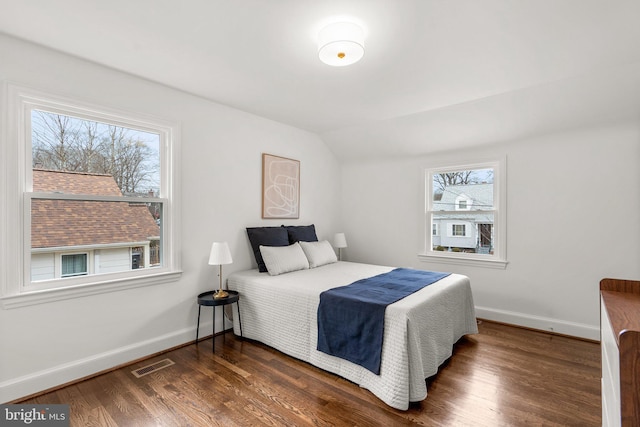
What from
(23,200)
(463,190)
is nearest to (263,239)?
(23,200)

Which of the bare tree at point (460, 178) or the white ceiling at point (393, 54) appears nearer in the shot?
the white ceiling at point (393, 54)

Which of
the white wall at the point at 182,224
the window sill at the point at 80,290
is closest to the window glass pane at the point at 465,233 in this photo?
the white wall at the point at 182,224

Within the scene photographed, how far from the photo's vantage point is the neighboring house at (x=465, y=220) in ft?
12.5

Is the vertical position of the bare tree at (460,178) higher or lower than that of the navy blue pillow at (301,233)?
higher

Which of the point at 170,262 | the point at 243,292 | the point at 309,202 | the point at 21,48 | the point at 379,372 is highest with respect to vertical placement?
the point at 21,48

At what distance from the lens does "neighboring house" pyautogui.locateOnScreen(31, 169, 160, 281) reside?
7.44 ft

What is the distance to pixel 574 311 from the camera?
10.4 feet

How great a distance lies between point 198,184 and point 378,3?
227 cm

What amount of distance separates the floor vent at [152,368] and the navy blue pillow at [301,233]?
176 cm

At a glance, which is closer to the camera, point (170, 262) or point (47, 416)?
point (47, 416)

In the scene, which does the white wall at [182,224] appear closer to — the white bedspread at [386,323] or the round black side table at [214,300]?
the round black side table at [214,300]

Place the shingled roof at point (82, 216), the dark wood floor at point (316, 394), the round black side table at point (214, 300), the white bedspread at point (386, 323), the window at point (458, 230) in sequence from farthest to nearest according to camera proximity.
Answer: the window at point (458, 230) → the round black side table at point (214, 300) → the shingled roof at point (82, 216) → the white bedspread at point (386, 323) → the dark wood floor at point (316, 394)

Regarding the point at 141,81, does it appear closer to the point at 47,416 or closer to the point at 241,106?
the point at 241,106

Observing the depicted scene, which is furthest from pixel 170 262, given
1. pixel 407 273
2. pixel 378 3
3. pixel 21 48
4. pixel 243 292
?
pixel 378 3
